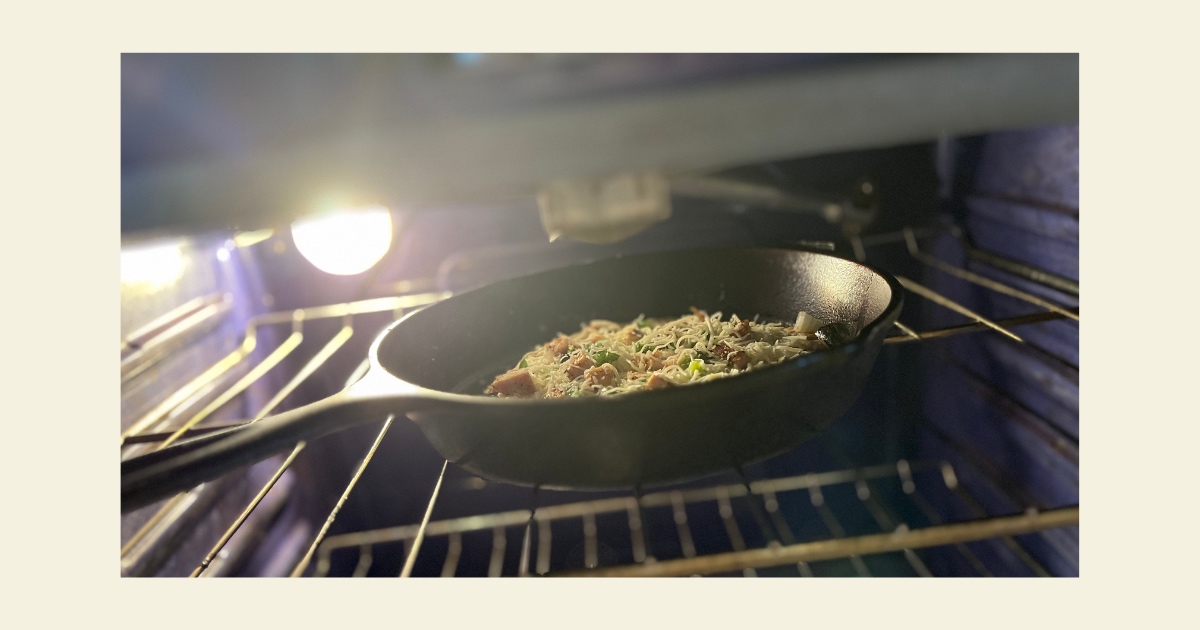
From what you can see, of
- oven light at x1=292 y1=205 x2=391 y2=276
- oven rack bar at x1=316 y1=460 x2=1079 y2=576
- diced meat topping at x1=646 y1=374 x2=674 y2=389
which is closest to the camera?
diced meat topping at x1=646 y1=374 x2=674 y2=389

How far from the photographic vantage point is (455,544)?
2.47m

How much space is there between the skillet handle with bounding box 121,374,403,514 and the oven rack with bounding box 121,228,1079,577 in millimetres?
126

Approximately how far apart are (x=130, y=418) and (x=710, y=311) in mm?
1237

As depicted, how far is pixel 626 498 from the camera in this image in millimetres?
2330

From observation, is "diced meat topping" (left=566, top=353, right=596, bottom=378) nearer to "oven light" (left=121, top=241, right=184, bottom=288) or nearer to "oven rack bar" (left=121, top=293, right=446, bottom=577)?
"oven rack bar" (left=121, top=293, right=446, bottom=577)

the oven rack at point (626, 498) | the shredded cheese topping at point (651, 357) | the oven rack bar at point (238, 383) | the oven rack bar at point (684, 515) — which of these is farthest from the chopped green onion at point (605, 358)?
the oven rack bar at point (684, 515)

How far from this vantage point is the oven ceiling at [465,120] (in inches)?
24.5

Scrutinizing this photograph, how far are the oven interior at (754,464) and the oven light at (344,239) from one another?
67mm

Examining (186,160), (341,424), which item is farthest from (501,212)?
(186,160)

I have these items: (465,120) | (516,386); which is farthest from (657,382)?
(465,120)

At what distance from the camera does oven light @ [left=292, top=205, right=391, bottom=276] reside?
1.97 metres

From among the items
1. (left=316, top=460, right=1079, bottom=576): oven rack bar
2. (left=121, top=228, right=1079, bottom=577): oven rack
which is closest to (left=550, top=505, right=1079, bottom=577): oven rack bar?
(left=121, top=228, right=1079, bottom=577): oven rack

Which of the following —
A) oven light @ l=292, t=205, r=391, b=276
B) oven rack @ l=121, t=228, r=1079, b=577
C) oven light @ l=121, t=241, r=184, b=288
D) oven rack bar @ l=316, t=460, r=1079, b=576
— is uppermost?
oven light @ l=292, t=205, r=391, b=276

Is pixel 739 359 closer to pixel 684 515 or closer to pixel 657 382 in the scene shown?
pixel 657 382
